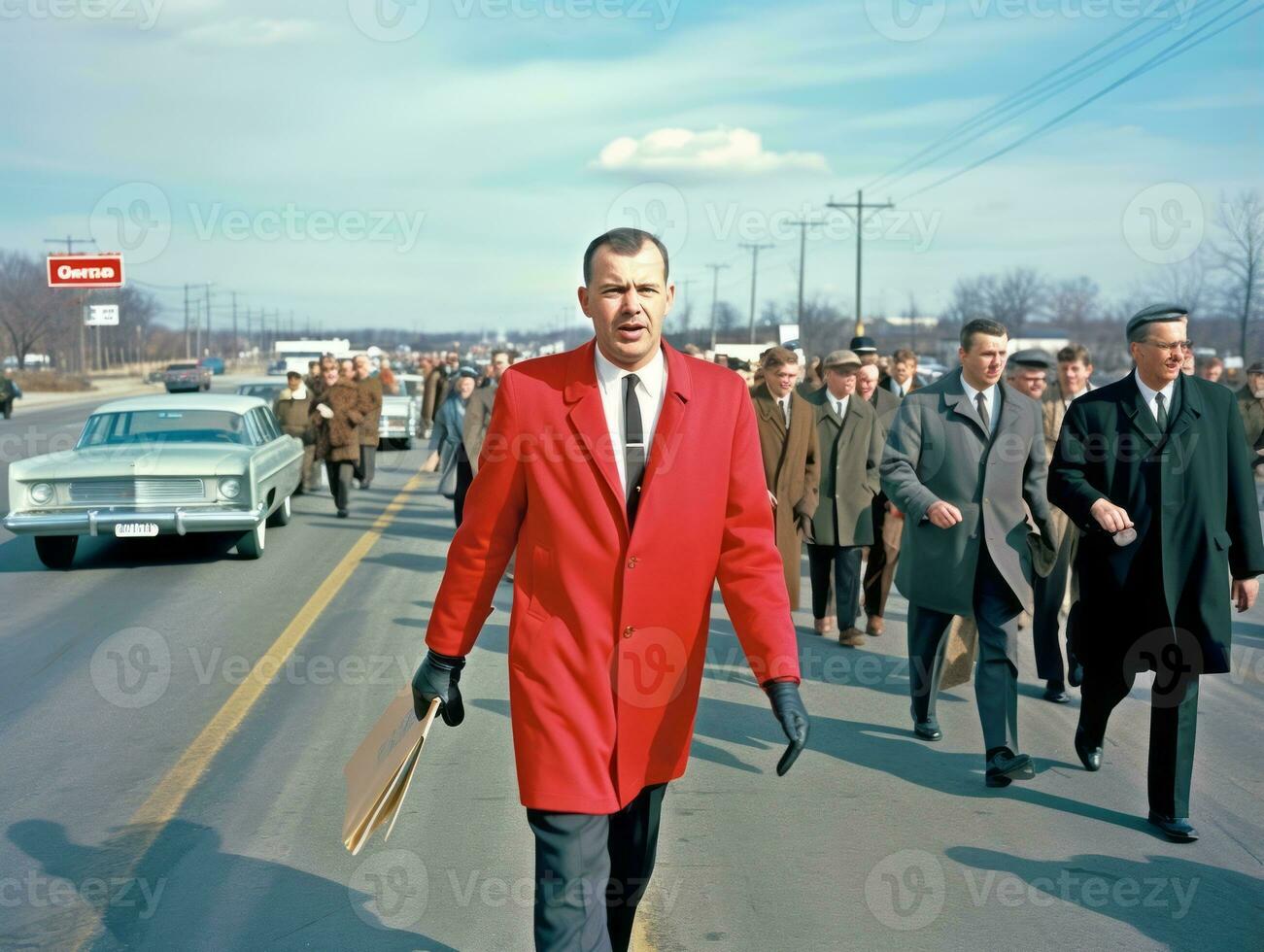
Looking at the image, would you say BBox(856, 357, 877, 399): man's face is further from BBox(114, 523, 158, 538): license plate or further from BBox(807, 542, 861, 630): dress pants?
BBox(114, 523, 158, 538): license plate

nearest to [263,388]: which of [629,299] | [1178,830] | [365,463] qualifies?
[365,463]

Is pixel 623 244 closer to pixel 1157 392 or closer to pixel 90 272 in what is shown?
pixel 1157 392

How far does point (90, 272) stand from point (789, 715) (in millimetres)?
47859

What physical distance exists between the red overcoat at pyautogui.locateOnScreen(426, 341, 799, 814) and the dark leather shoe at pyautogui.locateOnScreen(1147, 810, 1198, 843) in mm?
2583

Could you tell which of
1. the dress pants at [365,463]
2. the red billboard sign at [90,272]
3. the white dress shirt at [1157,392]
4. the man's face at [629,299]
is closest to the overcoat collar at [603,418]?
the man's face at [629,299]

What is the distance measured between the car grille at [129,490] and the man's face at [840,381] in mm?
6247

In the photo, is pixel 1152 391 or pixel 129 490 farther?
pixel 129 490

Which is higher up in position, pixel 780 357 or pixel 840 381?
pixel 780 357

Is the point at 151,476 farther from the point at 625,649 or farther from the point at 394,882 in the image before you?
the point at 625,649

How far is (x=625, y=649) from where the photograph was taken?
3586 mm

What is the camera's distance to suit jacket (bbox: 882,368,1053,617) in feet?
21.9

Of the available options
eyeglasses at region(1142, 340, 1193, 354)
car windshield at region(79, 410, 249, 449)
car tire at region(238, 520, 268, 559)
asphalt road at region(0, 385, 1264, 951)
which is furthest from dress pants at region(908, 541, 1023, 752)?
car windshield at region(79, 410, 249, 449)

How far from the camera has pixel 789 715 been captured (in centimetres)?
360

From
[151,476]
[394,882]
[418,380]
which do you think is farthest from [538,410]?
[418,380]
